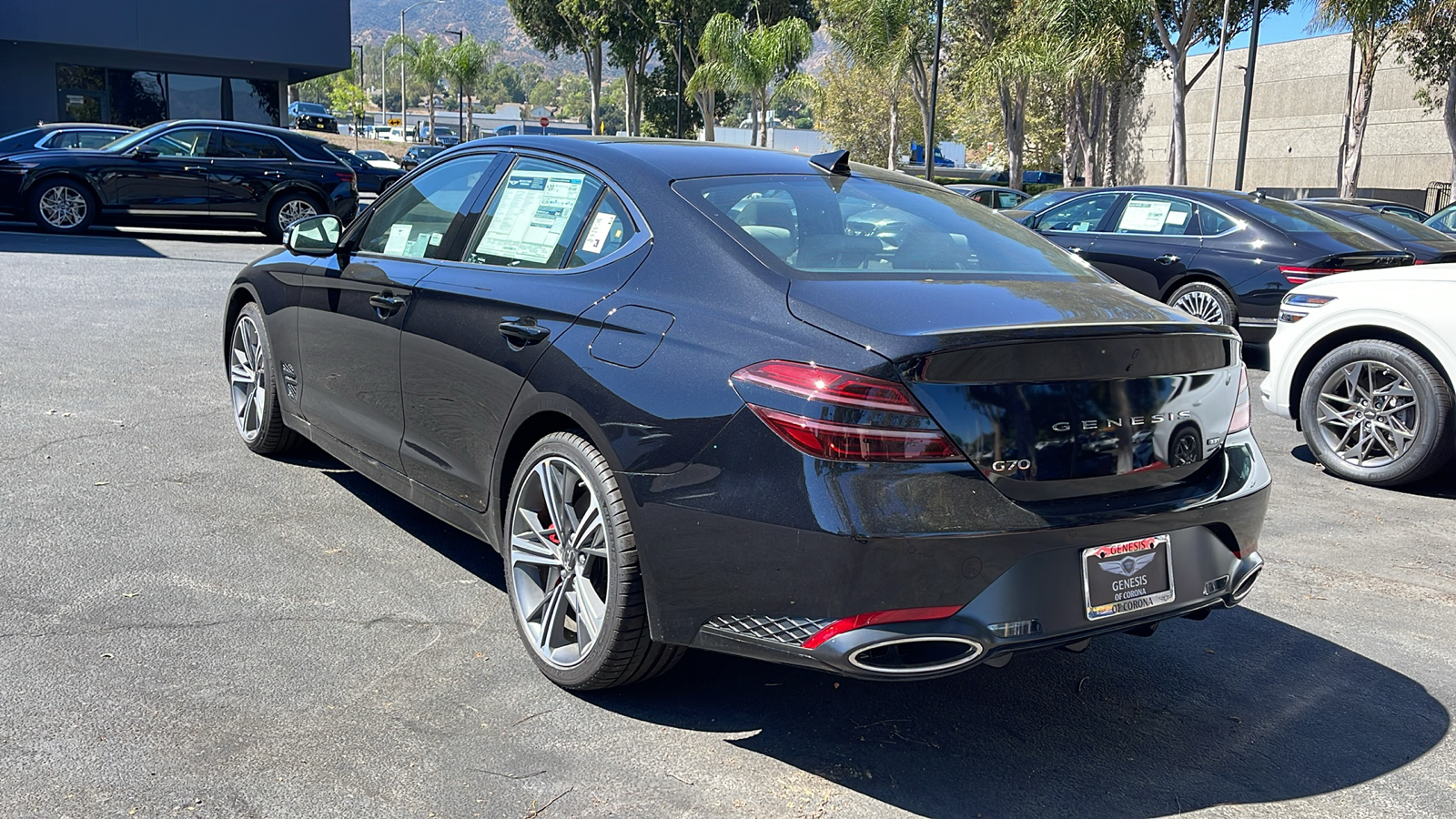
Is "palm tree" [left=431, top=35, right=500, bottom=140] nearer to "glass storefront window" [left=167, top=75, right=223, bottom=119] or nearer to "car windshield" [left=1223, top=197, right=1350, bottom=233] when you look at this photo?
"glass storefront window" [left=167, top=75, right=223, bottom=119]

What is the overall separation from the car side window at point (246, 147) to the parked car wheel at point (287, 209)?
0.60 meters

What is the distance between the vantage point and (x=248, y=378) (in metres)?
5.95

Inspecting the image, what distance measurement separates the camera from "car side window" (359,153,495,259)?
14.4 ft

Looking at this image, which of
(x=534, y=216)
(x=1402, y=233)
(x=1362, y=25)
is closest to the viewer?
(x=534, y=216)

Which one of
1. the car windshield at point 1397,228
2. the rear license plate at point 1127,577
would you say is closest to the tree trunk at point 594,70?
the car windshield at point 1397,228

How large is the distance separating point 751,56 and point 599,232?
4334cm

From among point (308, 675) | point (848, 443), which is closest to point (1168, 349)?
point (848, 443)

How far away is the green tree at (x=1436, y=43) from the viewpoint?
2855cm

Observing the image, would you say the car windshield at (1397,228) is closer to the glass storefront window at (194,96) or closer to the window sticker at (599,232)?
the window sticker at (599,232)

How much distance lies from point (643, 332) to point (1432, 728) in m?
2.54

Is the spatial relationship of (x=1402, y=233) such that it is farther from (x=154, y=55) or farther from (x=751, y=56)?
(x=751, y=56)

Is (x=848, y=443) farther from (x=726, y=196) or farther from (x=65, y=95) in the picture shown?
(x=65, y=95)

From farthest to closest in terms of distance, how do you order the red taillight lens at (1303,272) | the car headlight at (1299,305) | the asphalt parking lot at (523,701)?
1. the red taillight lens at (1303,272)
2. the car headlight at (1299,305)
3. the asphalt parking lot at (523,701)

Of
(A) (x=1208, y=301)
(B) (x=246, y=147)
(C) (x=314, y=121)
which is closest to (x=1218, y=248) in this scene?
(A) (x=1208, y=301)
